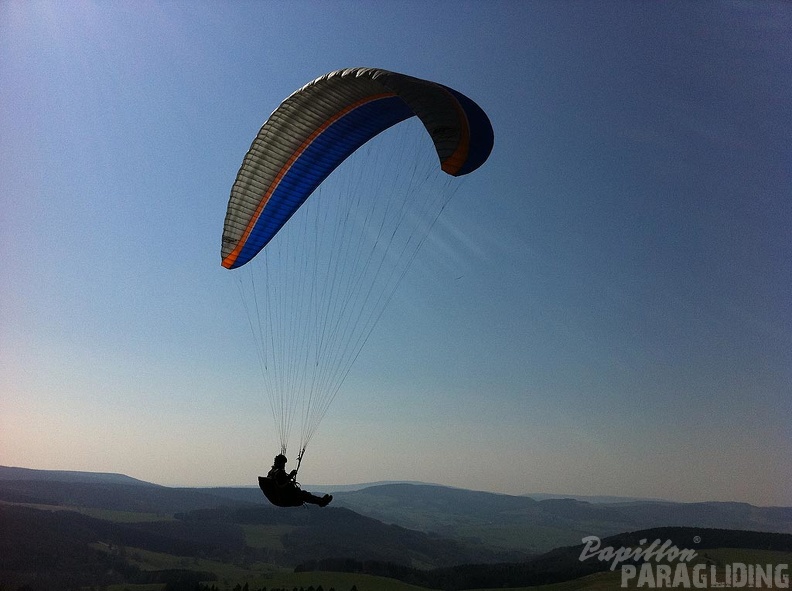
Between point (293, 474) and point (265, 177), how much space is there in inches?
343

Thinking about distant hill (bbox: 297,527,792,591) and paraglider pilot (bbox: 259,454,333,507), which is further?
distant hill (bbox: 297,527,792,591)

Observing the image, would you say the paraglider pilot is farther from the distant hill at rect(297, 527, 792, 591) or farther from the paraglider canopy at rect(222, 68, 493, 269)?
the distant hill at rect(297, 527, 792, 591)

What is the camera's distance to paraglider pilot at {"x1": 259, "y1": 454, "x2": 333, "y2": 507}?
14.8 metres

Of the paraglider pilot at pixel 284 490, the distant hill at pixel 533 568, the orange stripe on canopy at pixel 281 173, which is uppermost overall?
the orange stripe on canopy at pixel 281 173

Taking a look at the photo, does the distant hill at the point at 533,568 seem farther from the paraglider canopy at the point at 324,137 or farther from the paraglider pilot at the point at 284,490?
the paraglider canopy at the point at 324,137

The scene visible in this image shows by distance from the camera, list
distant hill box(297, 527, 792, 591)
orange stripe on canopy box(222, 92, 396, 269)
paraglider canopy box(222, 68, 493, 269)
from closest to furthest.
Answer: paraglider canopy box(222, 68, 493, 269), orange stripe on canopy box(222, 92, 396, 269), distant hill box(297, 527, 792, 591)

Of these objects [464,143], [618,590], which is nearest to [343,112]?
[464,143]

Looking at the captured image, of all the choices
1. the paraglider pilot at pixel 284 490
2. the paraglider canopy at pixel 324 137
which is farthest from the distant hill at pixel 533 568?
the paraglider canopy at pixel 324 137

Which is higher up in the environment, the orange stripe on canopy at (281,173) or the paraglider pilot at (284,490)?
the orange stripe on canopy at (281,173)

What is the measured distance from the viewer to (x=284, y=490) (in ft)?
48.8

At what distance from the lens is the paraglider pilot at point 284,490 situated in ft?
48.5

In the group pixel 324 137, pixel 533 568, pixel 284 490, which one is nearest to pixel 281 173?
pixel 324 137

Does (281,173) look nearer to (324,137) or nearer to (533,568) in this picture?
(324,137)

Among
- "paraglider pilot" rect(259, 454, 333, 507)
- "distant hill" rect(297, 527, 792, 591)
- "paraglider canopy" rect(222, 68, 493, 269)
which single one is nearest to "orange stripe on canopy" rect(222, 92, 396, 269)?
"paraglider canopy" rect(222, 68, 493, 269)
